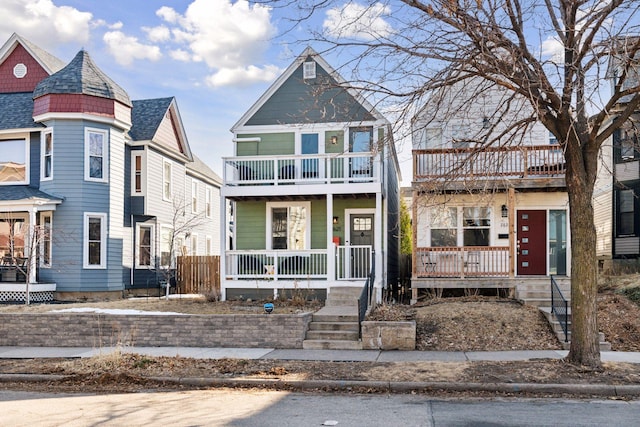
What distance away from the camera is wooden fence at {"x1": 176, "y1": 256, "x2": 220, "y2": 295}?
21678mm

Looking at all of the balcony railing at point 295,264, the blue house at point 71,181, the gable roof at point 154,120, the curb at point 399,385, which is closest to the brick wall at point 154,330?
the curb at point 399,385

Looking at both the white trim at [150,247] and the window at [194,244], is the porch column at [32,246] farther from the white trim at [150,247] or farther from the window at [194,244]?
the window at [194,244]

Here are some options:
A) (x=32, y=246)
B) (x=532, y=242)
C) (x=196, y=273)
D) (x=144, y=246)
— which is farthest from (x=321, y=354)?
(x=144, y=246)

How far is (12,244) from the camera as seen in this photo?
64.4ft

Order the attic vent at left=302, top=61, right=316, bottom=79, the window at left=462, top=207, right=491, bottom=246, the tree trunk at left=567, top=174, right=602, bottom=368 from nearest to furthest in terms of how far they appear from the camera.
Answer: the tree trunk at left=567, top=174, right=602, bottom=368 → the window at left=462, top=207, right=491, bottom=246 → the attic vent at left=302, top=61, right=316, bottom=79

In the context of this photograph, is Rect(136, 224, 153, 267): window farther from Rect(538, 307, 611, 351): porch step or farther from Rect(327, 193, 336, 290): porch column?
Rect(538, 307, 611, 351): porch step

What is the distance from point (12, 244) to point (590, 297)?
17532 millimetres

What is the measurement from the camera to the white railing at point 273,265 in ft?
58.7

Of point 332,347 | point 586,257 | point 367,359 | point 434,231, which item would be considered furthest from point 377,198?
point 586,257

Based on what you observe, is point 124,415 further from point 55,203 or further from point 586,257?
point 55,203

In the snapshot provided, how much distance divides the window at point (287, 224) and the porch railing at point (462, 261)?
4029mm

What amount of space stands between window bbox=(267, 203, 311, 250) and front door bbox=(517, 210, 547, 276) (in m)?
6.77

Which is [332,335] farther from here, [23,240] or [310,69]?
[23,240]

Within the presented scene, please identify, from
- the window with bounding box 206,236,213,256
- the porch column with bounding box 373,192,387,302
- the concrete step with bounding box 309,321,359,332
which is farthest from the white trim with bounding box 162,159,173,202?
the concrete step with bounding box 309,321,359,332
